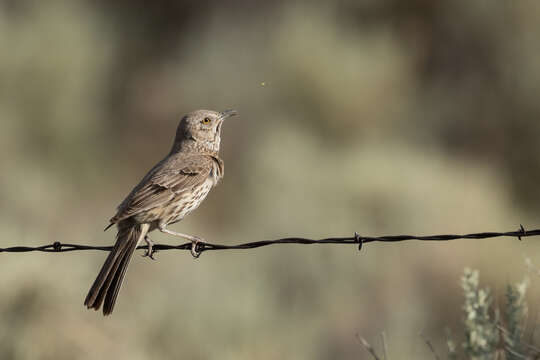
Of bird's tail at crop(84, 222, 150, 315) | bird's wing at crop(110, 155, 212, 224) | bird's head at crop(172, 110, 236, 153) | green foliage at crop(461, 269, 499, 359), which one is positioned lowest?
green foliage at crop(461, 269, 499, 359)

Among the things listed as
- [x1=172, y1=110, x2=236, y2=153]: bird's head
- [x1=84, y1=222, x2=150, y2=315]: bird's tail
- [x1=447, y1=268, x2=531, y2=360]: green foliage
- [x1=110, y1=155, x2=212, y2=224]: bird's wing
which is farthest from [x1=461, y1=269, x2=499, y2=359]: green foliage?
[x1=172, y1=110, x2=236, y2=153]: bird's head

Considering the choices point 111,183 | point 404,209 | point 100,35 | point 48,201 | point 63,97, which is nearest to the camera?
point 404,209

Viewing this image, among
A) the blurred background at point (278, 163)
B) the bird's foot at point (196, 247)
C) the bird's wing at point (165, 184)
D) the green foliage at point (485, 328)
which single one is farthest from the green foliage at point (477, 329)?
the blurred background at point (278, 163)

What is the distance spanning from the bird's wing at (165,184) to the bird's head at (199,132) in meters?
0.50

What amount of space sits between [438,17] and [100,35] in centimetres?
756

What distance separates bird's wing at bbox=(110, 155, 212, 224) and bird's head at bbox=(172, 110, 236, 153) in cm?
50

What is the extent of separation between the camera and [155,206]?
6.48 metres

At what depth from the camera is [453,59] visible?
17203mm

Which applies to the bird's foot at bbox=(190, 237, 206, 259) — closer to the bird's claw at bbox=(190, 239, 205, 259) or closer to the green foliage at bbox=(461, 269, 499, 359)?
the bird's claw at bbox=(190, 239, 205, 259)

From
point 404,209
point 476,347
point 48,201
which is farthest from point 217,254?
point 476,347

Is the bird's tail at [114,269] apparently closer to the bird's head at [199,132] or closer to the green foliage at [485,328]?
the bird's head at [199,132]

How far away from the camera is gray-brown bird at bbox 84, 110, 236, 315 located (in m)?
5.95

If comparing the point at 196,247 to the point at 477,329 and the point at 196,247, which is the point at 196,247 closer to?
the point at 196,247

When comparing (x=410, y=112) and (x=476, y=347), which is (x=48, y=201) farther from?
(x=476, y=347)
